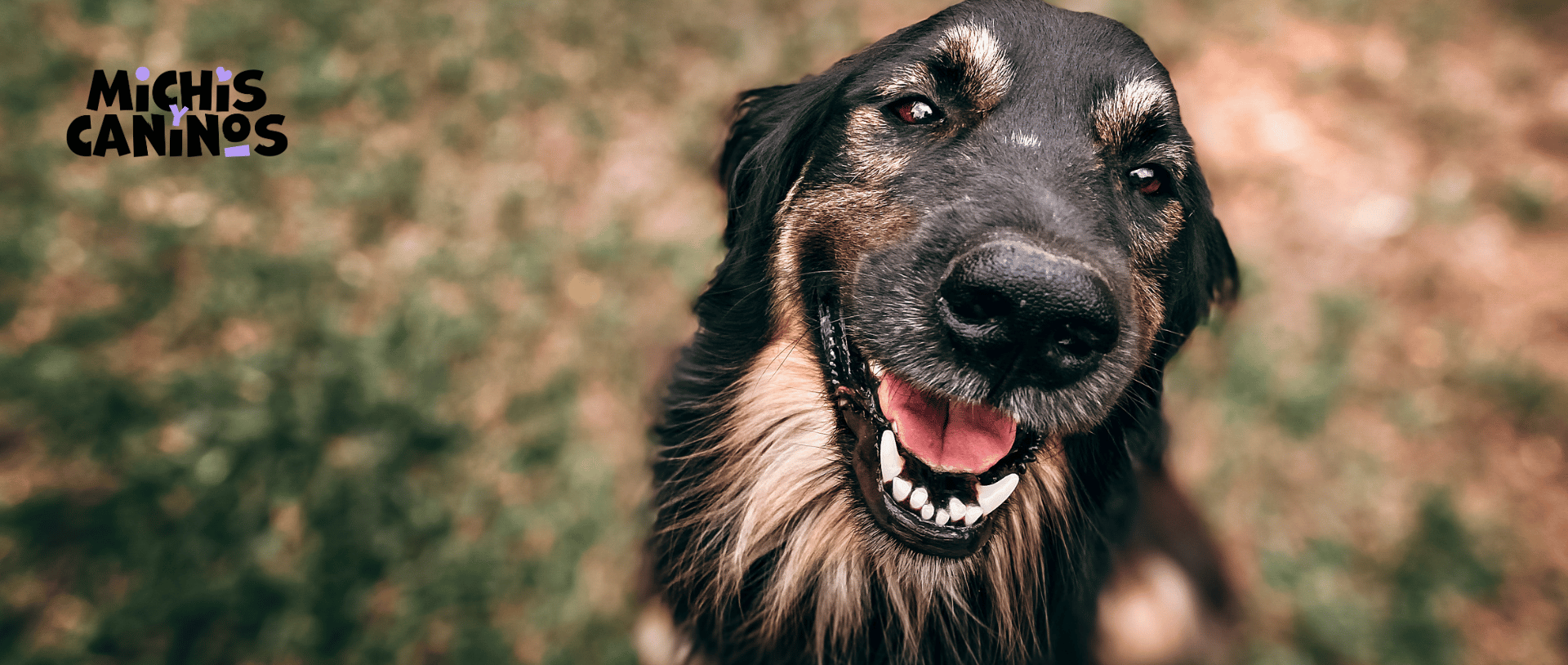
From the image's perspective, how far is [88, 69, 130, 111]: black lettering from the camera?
390 cm

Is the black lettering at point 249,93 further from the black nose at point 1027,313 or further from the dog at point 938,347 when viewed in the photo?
the black nose at point 1027,313

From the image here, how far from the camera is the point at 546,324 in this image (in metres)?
3.72

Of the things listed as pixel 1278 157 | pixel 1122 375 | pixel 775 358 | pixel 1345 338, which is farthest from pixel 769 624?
pixel 1278 157

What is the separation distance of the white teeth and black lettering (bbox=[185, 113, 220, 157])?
4256mm

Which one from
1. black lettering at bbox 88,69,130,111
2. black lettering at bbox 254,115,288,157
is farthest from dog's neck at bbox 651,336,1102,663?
black lettering at bbox 88,69,130,111

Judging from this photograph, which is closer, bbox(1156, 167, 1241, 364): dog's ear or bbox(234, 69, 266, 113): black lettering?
bbox(1156, 167, 1241, 364): dog's ear

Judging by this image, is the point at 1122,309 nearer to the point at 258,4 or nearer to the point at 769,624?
the point at 769,624

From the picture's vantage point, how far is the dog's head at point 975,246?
1574mm

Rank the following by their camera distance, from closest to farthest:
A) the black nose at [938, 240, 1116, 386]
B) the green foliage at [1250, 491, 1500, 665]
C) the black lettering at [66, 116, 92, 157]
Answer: the black nose at [938, 240, 1116, 386], the green foliage at [1250, 491, 1500, 665], the black lettering at [66, 116, 92, 157]

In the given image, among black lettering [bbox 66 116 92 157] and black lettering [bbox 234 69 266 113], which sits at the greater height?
black lettering [bbox 234 69 266 113]

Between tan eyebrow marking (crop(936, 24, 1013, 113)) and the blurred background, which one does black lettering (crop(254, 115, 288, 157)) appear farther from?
tan eyebrow marking (crop(936, 24, 1013, 113))

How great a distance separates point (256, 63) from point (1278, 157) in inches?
235

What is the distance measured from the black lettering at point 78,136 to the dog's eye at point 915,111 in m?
4.28

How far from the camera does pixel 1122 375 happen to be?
171 cm
